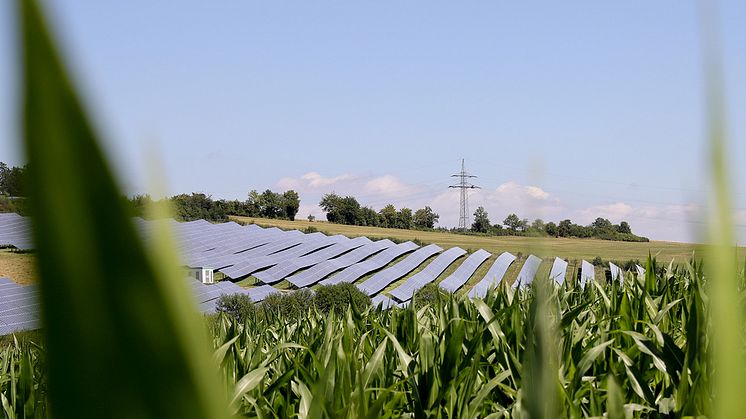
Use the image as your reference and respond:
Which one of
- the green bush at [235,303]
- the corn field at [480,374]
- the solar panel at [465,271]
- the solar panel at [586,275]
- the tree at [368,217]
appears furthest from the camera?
the tree at [368,217]

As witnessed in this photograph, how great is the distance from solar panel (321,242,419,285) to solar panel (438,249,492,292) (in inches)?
170

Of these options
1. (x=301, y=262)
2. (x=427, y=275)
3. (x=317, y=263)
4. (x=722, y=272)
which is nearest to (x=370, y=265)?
(x=317, y=263)

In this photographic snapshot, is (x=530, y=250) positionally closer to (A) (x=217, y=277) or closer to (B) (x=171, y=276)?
(B) (x=171, y=276)

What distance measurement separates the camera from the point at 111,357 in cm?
19

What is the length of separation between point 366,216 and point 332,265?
39.9 metres

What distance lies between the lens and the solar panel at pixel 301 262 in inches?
1454

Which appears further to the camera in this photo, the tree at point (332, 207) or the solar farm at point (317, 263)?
the tree at point (332, 207)

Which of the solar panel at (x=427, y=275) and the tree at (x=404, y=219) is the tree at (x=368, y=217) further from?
the solar panel at (x=427, y=275)

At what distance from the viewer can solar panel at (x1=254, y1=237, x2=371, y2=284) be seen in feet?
121

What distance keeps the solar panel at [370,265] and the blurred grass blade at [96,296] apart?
117ft

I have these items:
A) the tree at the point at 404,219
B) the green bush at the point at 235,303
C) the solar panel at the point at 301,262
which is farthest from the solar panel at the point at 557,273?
the tree at the point at 404,219

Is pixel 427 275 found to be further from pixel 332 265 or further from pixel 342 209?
pixel 342 209

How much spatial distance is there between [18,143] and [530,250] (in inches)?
7.0

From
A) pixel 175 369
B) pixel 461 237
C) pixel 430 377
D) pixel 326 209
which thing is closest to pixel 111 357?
pixel 175 369
